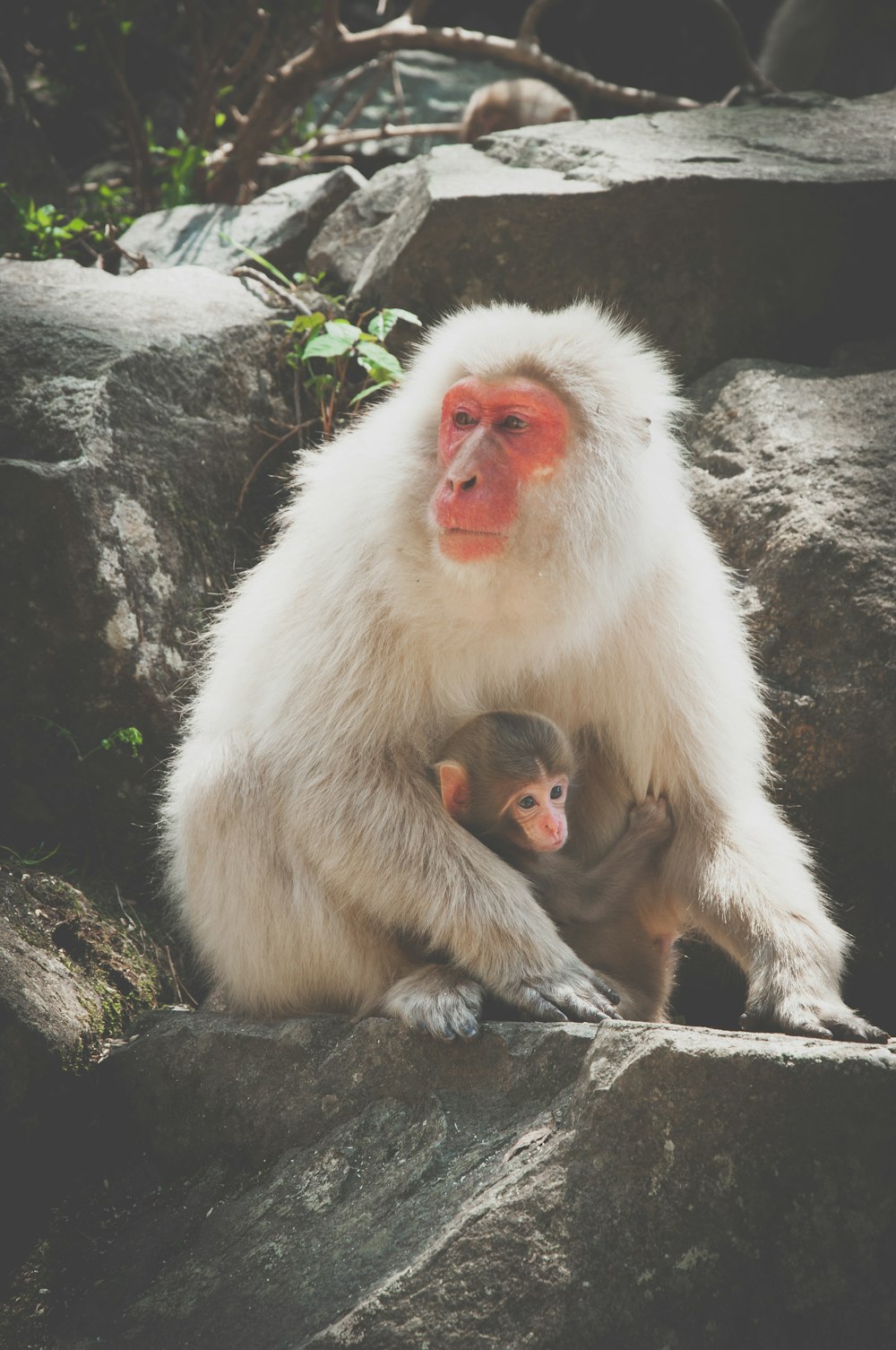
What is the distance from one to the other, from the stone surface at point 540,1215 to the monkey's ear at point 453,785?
2.07ft

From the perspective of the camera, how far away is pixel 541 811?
10.5 feet

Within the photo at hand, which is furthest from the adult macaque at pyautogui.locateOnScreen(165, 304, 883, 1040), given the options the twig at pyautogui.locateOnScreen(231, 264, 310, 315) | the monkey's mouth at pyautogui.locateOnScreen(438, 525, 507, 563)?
the twig at pyautogui.locateOnScreen(231, 264, 310, 315)

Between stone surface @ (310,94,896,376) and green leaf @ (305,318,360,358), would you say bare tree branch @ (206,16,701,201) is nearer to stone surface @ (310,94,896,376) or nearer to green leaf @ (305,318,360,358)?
stone surface @ (310,94,896,376)

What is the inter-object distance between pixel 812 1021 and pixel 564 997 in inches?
22.5

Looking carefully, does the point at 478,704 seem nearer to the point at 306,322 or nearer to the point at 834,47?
the point at 306,322

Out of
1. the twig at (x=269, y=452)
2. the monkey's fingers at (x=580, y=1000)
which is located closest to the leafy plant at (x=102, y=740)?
the twig at (x=269, y=452)

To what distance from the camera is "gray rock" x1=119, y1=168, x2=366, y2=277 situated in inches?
235

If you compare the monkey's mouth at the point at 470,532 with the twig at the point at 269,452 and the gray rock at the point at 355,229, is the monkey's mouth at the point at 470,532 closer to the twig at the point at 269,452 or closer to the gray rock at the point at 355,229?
the twig at the point at 269,452

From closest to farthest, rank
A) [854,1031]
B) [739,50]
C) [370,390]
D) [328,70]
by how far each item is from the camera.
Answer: [854,1031], [370,390], [739,50], [328,70]

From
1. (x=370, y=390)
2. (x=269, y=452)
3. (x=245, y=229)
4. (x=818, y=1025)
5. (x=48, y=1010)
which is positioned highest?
(x=245, y=229)

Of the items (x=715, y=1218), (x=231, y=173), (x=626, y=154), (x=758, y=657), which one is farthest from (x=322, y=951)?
(x=231, y=173)

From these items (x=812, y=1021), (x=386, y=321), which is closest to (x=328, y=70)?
(x=386, y=321)

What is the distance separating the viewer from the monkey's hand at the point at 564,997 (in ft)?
9.49

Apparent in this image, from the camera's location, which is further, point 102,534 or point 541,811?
point 102,534
